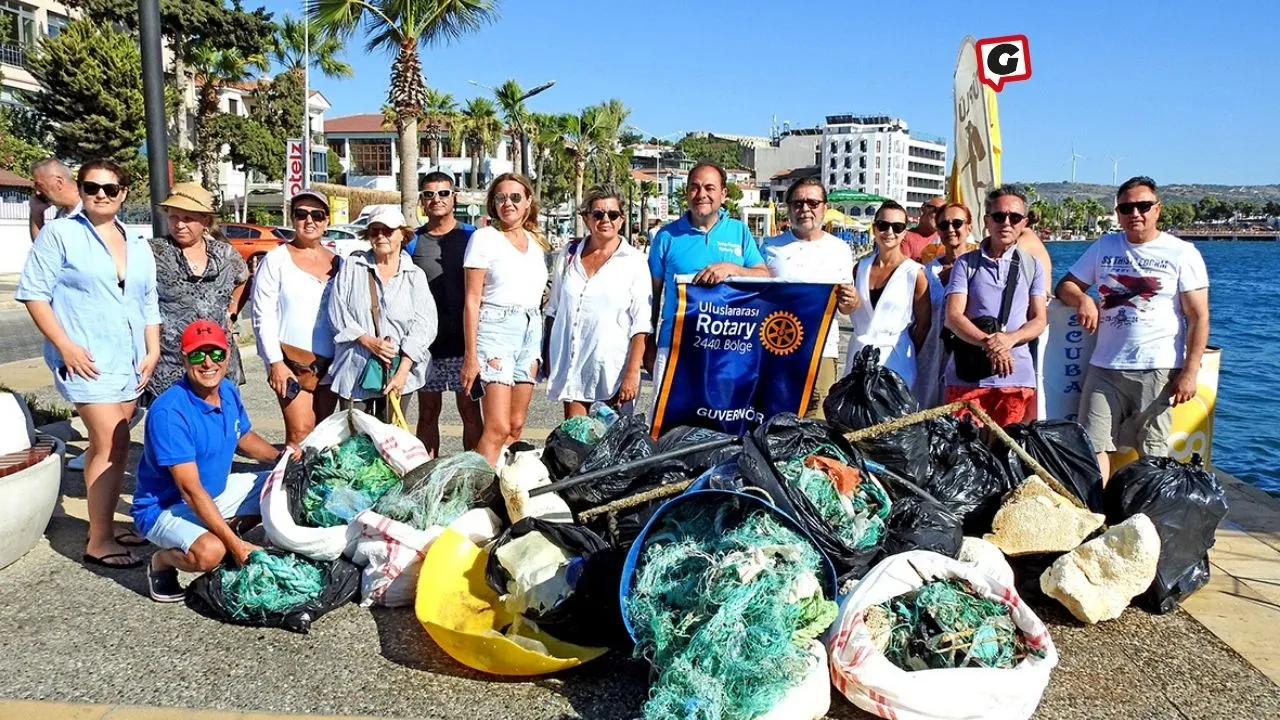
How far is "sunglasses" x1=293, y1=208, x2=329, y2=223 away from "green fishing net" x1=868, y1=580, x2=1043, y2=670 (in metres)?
3.52

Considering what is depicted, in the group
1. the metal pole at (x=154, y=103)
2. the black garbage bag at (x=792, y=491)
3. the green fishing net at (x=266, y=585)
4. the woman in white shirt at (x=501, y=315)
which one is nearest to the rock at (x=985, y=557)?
the black garbage bag at (x=792, y=491)

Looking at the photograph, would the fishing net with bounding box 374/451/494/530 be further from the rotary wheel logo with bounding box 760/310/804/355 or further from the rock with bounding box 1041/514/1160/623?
the rock with bounding box 1041/514/1160/623

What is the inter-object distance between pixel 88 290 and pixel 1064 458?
448cm

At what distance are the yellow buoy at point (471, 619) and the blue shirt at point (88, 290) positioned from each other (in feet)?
5.94

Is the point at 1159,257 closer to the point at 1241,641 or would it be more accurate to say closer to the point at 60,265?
the point at 1241,641

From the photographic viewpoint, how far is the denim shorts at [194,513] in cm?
375

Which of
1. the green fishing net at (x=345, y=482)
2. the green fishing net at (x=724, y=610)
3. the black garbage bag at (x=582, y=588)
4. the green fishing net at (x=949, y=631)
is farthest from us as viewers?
the green fishing net at (x=345, y=482)

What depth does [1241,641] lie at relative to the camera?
3.60m

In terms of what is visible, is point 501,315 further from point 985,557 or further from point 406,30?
point 406,30

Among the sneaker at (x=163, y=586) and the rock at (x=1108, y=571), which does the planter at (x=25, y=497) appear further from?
the rock at (x=1108, y=571)

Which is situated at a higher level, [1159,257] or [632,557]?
[1159,257]

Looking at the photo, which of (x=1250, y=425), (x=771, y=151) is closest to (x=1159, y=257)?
(x=1250, y=425)

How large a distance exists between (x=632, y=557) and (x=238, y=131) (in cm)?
4255

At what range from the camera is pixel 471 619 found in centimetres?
335
